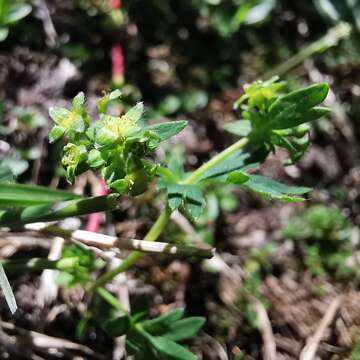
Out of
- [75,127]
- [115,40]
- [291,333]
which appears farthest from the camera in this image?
[115,40]

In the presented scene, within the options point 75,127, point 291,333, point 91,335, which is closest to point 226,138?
point 291,333

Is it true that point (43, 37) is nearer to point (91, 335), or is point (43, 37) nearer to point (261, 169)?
point (261, 169)

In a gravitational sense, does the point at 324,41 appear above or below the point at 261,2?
below

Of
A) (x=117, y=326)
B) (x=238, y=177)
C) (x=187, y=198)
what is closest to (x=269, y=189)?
(x=238, y=177)

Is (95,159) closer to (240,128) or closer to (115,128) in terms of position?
(115,128)

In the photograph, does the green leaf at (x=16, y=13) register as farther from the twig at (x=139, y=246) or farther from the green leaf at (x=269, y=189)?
the green leaf at (x=269, y=189)

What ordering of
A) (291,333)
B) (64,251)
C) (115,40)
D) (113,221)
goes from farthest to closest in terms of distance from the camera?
(115,40) < (113,221) < (291,333) < (64,251)

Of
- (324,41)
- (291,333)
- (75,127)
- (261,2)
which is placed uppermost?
(75,127)
